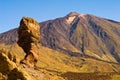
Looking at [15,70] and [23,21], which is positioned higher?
[23,21]

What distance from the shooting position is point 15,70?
73.7 feet

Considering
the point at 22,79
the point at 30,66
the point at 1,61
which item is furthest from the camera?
the point at 30,66

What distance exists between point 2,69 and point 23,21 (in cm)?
5065

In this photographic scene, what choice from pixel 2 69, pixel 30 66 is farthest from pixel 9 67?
pixel 30 66

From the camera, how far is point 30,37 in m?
72.2

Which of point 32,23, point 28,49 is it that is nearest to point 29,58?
point 28,49

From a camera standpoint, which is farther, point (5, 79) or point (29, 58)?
point (29, 58)

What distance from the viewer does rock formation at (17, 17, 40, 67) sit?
2825 inches

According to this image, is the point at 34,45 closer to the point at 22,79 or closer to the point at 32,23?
the point at 32,23

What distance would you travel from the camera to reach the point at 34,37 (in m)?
72.3

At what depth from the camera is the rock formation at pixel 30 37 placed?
71.8m

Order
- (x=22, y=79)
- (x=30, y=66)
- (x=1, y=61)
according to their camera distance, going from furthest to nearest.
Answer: (x=30, y=66), (x=1, y=61), (x=22, y=79)

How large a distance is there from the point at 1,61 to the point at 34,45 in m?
49.5

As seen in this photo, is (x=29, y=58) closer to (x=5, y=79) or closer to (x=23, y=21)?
(x=23, y=21)
